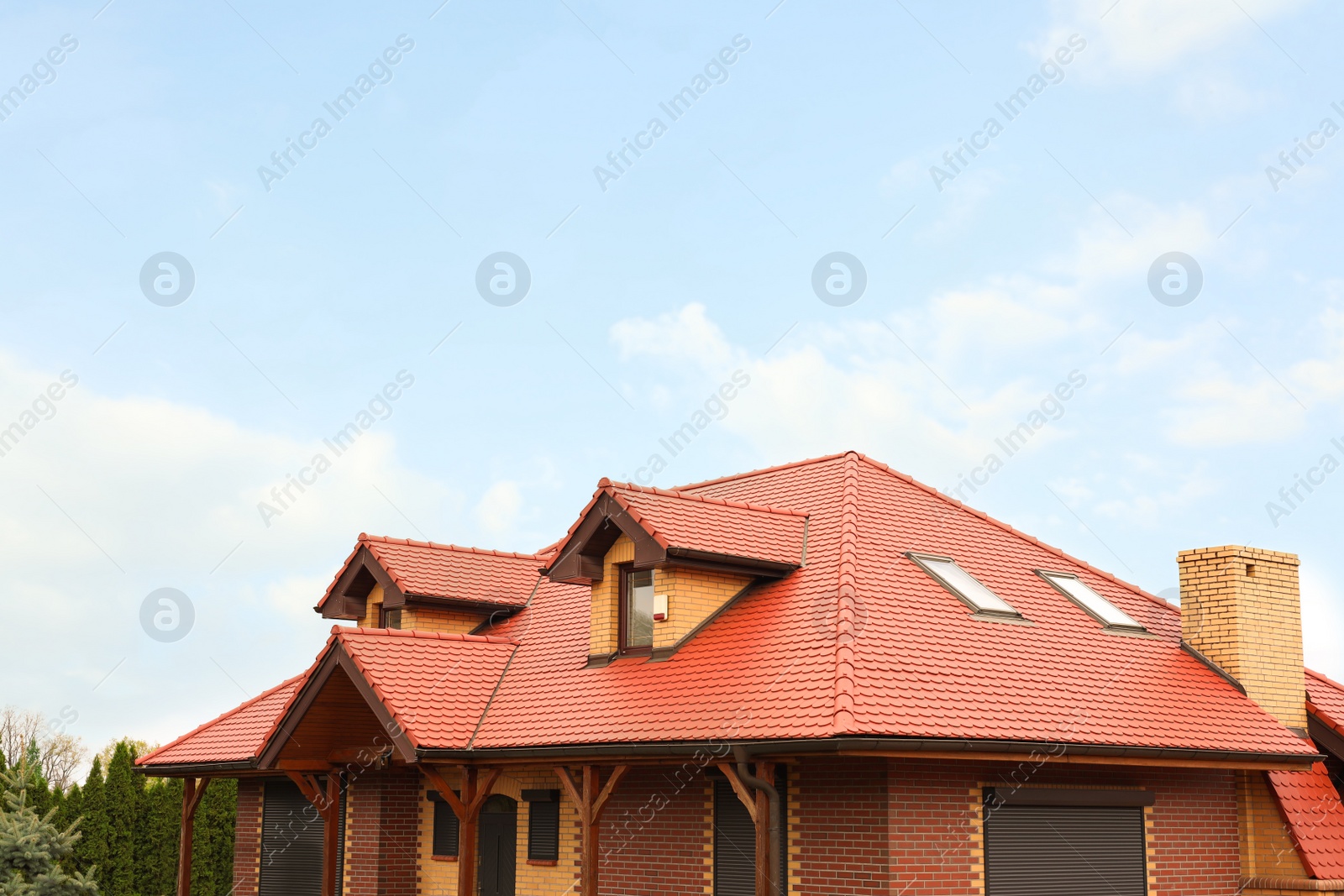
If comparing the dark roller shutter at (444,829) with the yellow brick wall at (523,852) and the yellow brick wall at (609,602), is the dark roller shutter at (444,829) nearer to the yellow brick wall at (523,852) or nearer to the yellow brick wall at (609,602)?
the yellow brick wall at (523,852)

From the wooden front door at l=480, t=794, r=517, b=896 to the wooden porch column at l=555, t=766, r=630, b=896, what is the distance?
2668mm

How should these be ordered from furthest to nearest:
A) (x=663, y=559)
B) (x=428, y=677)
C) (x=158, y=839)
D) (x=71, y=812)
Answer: (x=158, y=839) → (x=71, y=812) → (x=428, y=677) → (x=663, y=559)

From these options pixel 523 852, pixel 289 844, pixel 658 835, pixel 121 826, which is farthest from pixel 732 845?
pixel 121 826

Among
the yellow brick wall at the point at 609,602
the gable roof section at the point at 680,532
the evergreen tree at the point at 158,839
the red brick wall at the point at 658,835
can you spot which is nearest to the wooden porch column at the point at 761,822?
→ the red brick wall at the point at 658,835

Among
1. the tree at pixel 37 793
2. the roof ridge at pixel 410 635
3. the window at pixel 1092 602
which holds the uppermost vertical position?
the window at pixel 1092 602

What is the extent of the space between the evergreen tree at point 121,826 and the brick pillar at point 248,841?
3.51 meters

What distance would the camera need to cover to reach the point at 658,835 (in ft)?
46.4

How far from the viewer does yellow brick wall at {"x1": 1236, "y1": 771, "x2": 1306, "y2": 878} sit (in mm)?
14664

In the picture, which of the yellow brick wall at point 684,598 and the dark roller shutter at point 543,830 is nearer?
the yellow brick wall at point 684,598

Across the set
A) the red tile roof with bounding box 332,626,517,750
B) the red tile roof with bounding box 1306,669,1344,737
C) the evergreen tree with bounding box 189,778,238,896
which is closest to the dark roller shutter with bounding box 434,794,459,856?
the red tile roof with bounding box 332,626,517,750

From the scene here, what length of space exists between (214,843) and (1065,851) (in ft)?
60.7

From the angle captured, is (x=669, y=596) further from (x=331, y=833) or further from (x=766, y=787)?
(x=331, y=833)

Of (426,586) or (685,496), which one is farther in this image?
(426,586)

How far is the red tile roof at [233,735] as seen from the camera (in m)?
18.7
